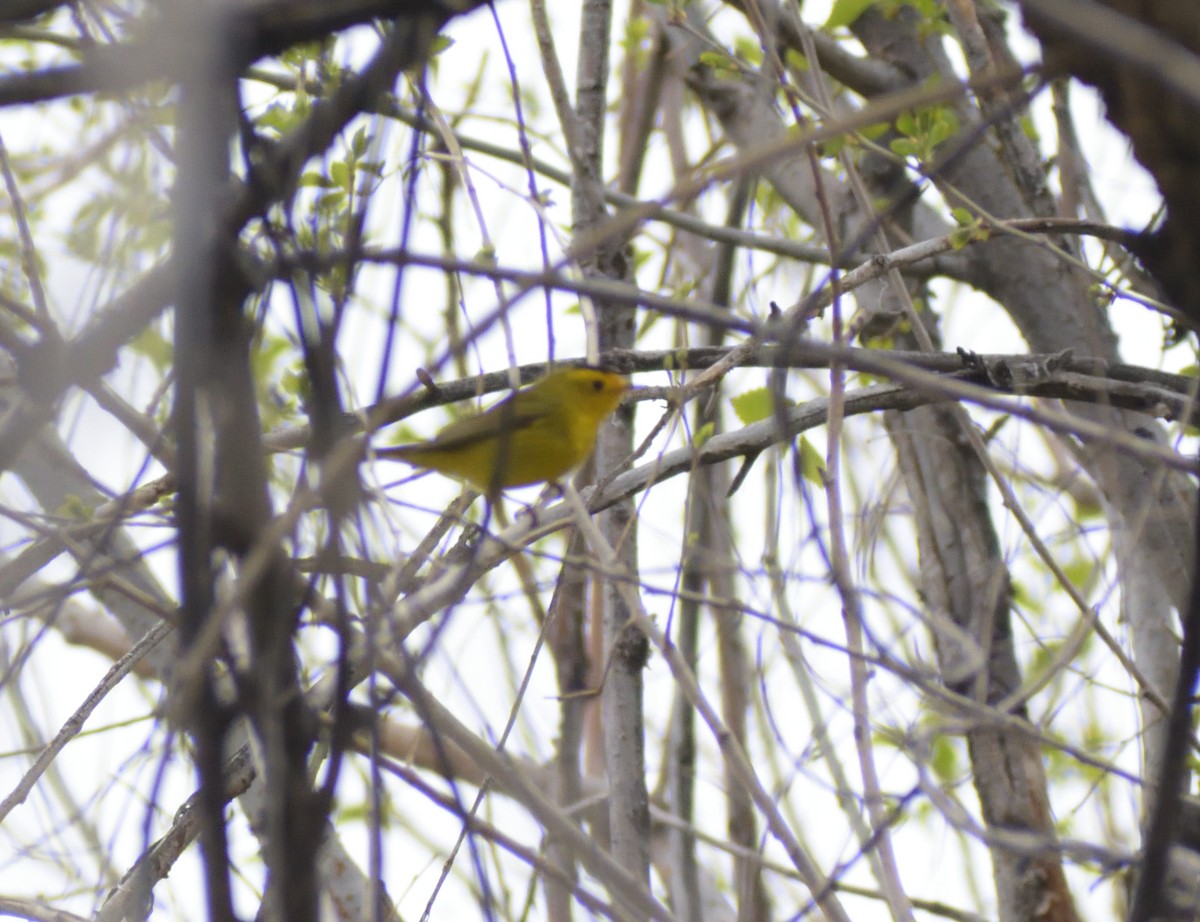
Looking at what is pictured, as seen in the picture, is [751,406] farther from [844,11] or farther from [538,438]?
[844,11]

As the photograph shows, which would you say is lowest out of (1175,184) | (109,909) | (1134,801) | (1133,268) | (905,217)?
(109,909)

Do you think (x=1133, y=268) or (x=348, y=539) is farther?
(x=1133, y=268)

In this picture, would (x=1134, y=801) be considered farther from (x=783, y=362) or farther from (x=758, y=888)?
(x=783, y=362)

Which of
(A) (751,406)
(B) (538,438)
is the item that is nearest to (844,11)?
(A) (751,406)

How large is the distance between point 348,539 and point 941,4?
11.7ft

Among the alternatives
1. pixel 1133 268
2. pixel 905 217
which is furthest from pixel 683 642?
pixel 905 217

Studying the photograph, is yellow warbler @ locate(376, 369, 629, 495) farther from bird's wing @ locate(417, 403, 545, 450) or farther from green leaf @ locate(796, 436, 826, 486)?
green leaf @ locate(796, 436, 826, 486)

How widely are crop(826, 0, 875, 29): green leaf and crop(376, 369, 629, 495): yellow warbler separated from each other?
131cm

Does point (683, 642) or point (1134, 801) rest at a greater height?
point (683, 642)

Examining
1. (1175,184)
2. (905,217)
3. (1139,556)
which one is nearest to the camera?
(1175,184)

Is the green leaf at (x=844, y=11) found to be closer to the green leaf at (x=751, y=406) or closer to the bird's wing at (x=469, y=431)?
the green leaf at (x=751, y=406)

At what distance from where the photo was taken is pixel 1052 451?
585 cm

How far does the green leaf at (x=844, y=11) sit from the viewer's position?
3760 mm

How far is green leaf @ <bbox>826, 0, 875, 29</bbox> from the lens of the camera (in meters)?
3.76
